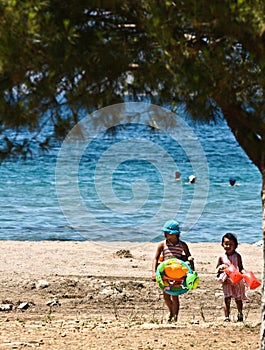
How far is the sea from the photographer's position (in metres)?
18.2

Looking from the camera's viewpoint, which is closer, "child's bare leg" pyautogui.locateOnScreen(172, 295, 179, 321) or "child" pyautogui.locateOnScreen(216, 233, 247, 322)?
"child's bare leg" pyautogui.locateOnScreen(172, 295, 179, 321)

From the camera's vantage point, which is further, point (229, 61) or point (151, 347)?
point (151, 347)

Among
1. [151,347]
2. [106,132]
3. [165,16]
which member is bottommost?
[151,347]

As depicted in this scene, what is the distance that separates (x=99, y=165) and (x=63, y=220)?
12.0 meters

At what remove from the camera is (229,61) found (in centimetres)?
498

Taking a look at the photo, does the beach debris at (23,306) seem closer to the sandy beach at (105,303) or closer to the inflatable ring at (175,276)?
→ the sandy beach at (105,303)

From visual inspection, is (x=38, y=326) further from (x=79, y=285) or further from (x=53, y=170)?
(x=53, y=170)

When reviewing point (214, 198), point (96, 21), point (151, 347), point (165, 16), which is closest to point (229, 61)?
point (165, 16)

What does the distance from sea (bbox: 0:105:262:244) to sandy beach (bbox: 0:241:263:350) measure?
1.70m

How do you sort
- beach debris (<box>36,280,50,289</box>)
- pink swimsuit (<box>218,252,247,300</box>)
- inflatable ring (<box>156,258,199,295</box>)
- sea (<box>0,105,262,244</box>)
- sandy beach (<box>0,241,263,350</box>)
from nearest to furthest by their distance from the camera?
sandy beach (<box>0,241,263,350</box>), inflatable ring (<box>156,258,199,295</box>), pink swimsuit (<box>218,252,247,300</box>), beach debris (<box>36,280,50,289</box>), sea (<box>0,105,262,244</box>)

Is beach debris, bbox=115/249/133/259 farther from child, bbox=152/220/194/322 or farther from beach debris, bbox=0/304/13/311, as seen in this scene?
child, bbox=152/220/194/322

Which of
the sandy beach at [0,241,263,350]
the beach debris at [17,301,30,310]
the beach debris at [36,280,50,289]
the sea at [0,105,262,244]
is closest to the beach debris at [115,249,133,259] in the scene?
the sandy beach at [0,241,263,350]

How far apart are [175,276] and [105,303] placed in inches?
67.1

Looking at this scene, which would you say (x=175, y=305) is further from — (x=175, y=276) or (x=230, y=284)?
(x=230, y=284)
